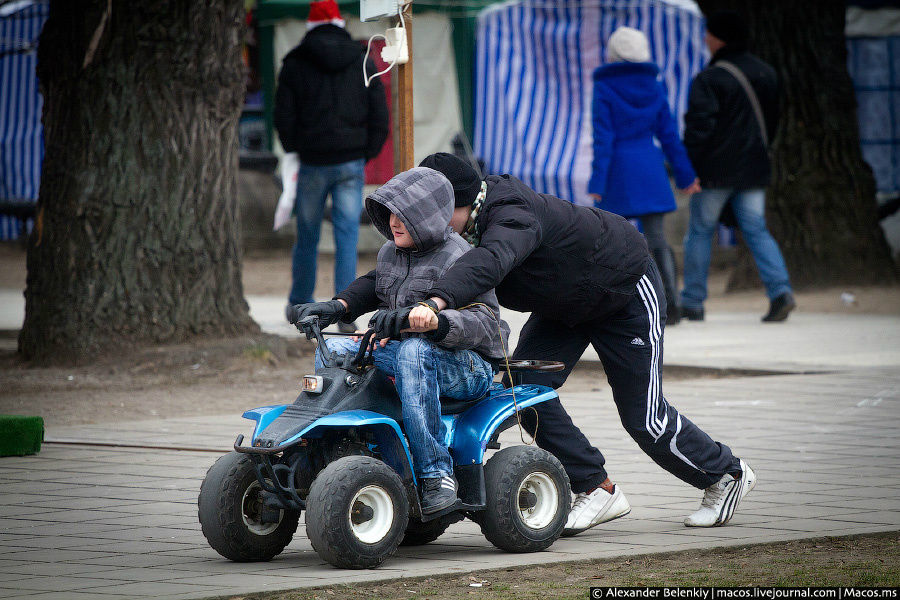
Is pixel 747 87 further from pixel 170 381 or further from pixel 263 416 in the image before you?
pixel 263 416

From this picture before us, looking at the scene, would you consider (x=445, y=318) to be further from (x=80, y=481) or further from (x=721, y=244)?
(x=721, y=244)

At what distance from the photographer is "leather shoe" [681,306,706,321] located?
38.6 feet

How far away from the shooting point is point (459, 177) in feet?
15.5

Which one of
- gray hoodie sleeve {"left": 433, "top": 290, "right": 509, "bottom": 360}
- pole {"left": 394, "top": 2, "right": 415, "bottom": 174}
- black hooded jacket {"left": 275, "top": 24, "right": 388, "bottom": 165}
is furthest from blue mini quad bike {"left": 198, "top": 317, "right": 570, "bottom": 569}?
black hooded jacket {"left": 275, "top": 24, "right": 388, "bottom": 165}

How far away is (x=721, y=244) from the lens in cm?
1783

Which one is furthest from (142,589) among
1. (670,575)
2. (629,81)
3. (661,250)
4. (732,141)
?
(732,141)

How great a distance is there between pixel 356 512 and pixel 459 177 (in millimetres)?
1135

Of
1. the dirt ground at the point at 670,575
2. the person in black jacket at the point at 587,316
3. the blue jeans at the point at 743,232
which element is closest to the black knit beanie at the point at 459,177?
the person in black jacket at the point at 587,316

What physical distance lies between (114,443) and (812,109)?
8797 millimetres

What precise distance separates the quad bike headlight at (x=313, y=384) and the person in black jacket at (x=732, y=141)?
7021 millimetres

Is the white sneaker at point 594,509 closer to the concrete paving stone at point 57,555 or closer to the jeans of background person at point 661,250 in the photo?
the concrete paving stone at point 57,555

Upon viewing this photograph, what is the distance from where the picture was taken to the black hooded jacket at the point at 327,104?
1028cm

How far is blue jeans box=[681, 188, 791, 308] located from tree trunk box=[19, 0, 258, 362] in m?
3.91

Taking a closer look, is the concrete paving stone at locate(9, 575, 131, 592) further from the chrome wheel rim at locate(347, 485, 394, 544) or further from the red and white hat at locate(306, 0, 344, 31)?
the red and white hat at locate(306, 0, 344, 31)
